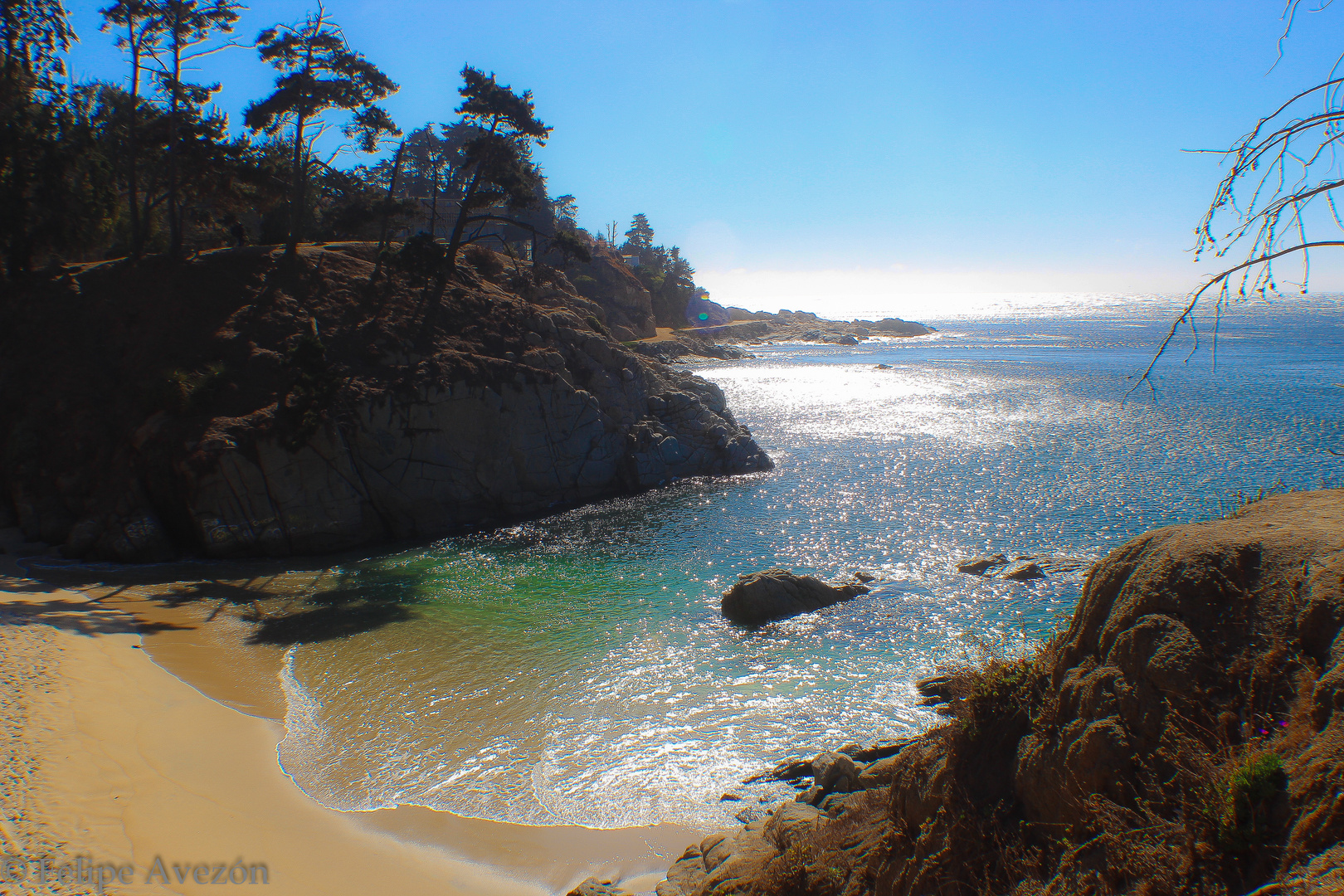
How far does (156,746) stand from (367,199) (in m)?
38.9

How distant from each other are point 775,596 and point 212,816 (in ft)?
44.0

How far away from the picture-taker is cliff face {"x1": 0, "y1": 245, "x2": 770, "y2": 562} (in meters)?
23.3

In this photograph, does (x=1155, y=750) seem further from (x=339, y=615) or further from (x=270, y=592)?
(x=270, y=592)

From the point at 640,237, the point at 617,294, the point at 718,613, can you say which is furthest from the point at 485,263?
the point at 640,237

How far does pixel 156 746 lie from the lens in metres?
11.8

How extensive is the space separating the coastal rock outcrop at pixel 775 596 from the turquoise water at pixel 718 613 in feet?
1.60

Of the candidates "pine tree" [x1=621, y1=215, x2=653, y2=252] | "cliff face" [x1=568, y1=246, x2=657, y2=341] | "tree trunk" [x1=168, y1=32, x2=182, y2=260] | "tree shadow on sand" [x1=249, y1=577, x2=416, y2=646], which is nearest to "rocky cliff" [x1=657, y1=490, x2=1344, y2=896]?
"tree shadow on sand" [x1=249, y1=577, x2=416, y2=646]

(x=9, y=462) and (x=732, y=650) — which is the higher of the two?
(x=9, y=462)

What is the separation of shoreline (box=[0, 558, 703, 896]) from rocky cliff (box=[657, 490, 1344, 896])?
13.4 ft

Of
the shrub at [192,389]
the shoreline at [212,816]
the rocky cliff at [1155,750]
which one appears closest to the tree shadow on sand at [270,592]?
the shoreline at [212,816]

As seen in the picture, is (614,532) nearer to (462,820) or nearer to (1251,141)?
(462,820)

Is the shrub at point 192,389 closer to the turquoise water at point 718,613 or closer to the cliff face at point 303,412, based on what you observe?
the cliff face at point 303,412

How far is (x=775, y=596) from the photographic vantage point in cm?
1905

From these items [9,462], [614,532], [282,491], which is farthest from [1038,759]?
[9,462]
